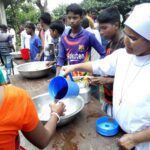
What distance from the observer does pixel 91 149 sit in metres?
1.17

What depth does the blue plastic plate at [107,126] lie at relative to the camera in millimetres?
1260

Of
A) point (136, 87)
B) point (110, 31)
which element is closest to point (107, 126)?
point (136, 87)

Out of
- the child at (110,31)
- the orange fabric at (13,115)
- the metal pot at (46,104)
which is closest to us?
the orange fabric at (13,115)

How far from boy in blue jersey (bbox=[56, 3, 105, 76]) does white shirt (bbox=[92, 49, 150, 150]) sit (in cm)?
101

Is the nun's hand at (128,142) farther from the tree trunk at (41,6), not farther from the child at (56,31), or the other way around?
the tree trunk at (41,6)

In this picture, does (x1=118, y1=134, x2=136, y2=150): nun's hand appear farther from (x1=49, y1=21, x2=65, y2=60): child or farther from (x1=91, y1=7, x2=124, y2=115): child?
(x1=49, y1=21, x2=65, y2=60): child

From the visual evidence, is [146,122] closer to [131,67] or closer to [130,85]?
[130,85]

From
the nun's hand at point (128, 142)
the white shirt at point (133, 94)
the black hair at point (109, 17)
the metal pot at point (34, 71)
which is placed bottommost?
the metal pot at point (34, 71)

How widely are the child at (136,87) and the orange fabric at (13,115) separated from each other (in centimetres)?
48

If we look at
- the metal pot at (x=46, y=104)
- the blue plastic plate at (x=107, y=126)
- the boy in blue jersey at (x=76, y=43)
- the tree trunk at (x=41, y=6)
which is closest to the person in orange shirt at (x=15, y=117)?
the blue plastic plate at (x=107, y=126)

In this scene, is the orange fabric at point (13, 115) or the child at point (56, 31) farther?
the child at point (56, 31)

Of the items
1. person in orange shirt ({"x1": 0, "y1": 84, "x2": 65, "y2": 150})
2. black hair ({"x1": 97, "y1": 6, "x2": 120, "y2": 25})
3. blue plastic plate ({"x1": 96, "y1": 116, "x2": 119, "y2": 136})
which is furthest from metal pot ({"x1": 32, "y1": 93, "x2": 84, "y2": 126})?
black hair ({"x1": 97, "y1": 6, "x2": 120, "y2": 25})

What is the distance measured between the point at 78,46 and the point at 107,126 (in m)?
1.16

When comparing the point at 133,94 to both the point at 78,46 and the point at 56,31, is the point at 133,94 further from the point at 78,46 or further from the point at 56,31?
the point at 56,31
